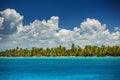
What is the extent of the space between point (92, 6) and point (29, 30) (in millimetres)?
1694

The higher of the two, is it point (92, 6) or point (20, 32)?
point (92, 6)

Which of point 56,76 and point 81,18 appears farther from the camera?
point 56,76

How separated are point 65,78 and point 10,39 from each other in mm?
2060

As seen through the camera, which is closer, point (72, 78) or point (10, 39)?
point (10, 39)

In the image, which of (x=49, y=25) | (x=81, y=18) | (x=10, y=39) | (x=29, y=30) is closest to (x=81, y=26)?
(x=81, y=18)

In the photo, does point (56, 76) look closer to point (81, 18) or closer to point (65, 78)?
point (65, 78)

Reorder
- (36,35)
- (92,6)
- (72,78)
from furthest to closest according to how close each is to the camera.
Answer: (72,78), (36,35), (92,6)

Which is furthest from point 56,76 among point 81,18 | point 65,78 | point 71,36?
point 81,18

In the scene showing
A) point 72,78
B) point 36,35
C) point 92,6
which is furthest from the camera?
point 72,78

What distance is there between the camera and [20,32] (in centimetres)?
806

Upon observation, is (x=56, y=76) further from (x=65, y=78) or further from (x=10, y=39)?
(x=10, y=39)

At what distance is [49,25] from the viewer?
799cm

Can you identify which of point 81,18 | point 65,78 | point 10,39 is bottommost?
point 65,78

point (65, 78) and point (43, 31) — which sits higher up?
point (43, 31)
